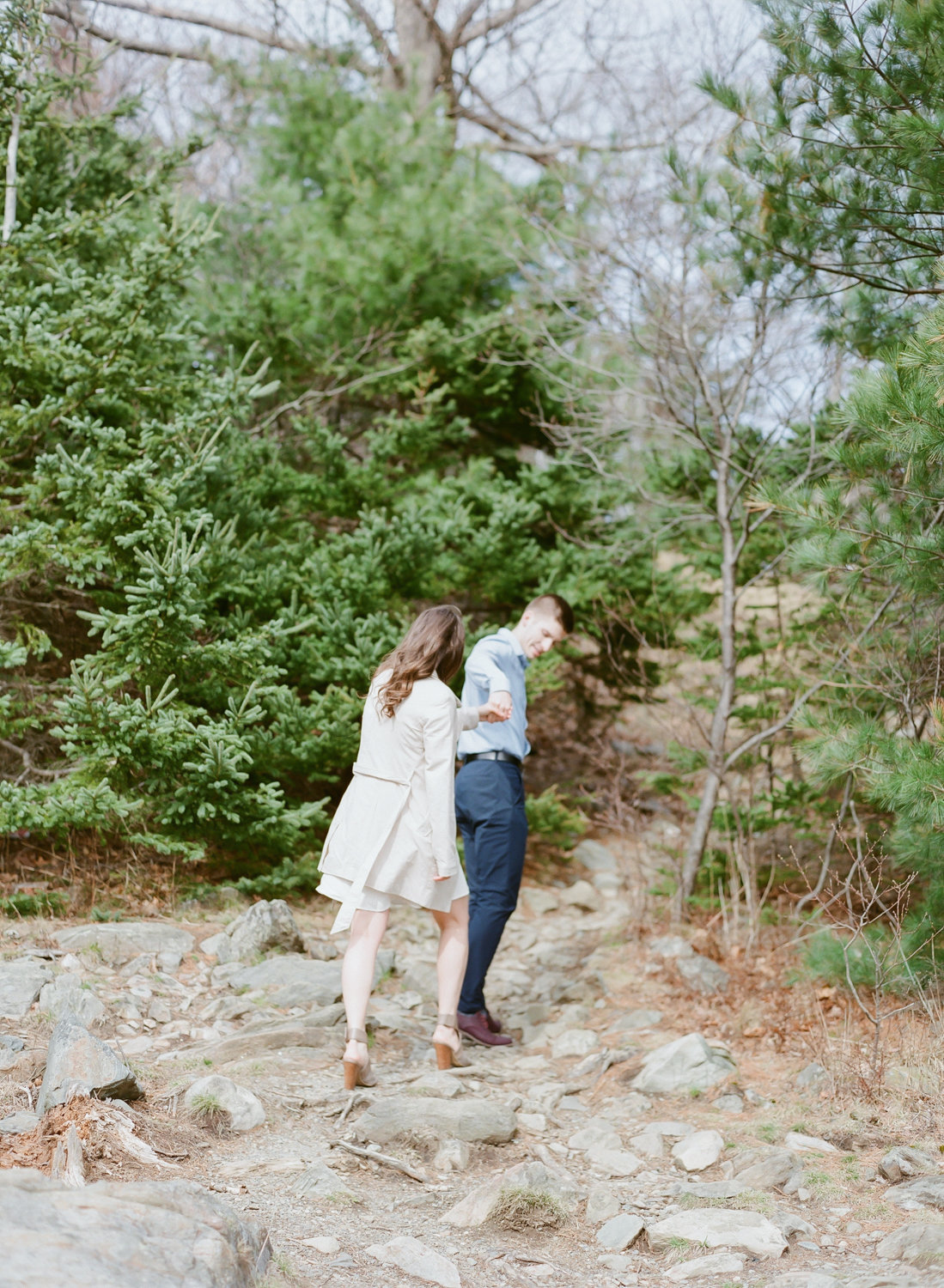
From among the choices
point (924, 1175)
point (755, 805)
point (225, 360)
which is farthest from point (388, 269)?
point (924, 1175)

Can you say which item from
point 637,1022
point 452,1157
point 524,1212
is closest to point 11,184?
point 452,1157

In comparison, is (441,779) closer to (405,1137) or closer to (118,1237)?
(405,1137)

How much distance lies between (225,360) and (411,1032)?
18.0 ft

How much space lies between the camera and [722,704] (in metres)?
6.51

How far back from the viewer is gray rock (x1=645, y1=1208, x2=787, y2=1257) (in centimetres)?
311

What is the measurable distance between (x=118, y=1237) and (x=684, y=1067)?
3090mm

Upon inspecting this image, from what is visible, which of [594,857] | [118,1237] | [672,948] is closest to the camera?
[118,1237]

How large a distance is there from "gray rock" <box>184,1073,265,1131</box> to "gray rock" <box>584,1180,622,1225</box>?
1.26 metres

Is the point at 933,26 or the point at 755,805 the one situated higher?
the point at 933,26

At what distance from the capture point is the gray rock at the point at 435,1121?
147 inches

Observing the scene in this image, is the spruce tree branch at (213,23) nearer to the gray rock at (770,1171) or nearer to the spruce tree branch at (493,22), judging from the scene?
the spruce tree branch at (493,22)

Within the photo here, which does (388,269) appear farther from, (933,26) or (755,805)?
(755,805)

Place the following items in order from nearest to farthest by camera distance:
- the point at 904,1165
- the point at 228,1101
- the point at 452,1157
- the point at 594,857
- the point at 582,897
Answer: the point at 904,1165, the point at 452,1157, the point at 228,1101, the point at 582,897, the point at 594,857

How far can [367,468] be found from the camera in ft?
25.5
